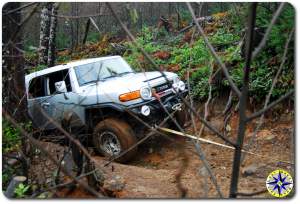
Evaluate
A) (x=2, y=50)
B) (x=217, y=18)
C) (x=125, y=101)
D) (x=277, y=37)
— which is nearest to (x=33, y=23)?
(x=2, y=50)

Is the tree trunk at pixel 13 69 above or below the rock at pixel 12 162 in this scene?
above

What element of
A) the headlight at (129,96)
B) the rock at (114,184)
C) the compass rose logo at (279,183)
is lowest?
the rock at (114,184)

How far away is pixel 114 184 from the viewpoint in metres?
2.25

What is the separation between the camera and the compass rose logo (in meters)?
2.00

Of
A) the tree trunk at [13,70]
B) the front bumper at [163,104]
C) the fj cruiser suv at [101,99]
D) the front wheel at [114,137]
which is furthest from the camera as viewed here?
the front wheel at [114,137]

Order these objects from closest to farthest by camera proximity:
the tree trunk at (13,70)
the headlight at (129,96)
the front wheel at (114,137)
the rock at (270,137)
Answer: the tree trunk at (13,70), the front wheel at (114,137), the rock at (270,137), the headlight at (129,96)

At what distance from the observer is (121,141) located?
2738 mm

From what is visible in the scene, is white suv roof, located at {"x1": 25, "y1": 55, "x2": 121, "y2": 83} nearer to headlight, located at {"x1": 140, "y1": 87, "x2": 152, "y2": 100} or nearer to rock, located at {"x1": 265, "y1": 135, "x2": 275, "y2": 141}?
headlight, located at {"x1": 140, "y1": 87, "x2": 152, "y2": 100}

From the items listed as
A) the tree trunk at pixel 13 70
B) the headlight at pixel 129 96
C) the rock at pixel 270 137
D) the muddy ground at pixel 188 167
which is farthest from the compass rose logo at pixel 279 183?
the tree trunk at pixel 13 70

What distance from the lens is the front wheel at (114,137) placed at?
2518 millimetres

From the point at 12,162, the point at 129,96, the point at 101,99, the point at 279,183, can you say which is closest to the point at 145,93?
the point at 129,96

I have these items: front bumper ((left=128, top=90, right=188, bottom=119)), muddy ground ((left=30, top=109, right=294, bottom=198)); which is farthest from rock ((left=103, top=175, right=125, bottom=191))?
front bumper ((left=128, top=90, right=188, bottom=119))

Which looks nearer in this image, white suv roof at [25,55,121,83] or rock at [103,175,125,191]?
rock at [103,175,125,191]

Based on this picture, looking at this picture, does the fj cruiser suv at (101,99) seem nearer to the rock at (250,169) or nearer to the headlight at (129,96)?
the headlight at (129,96)
